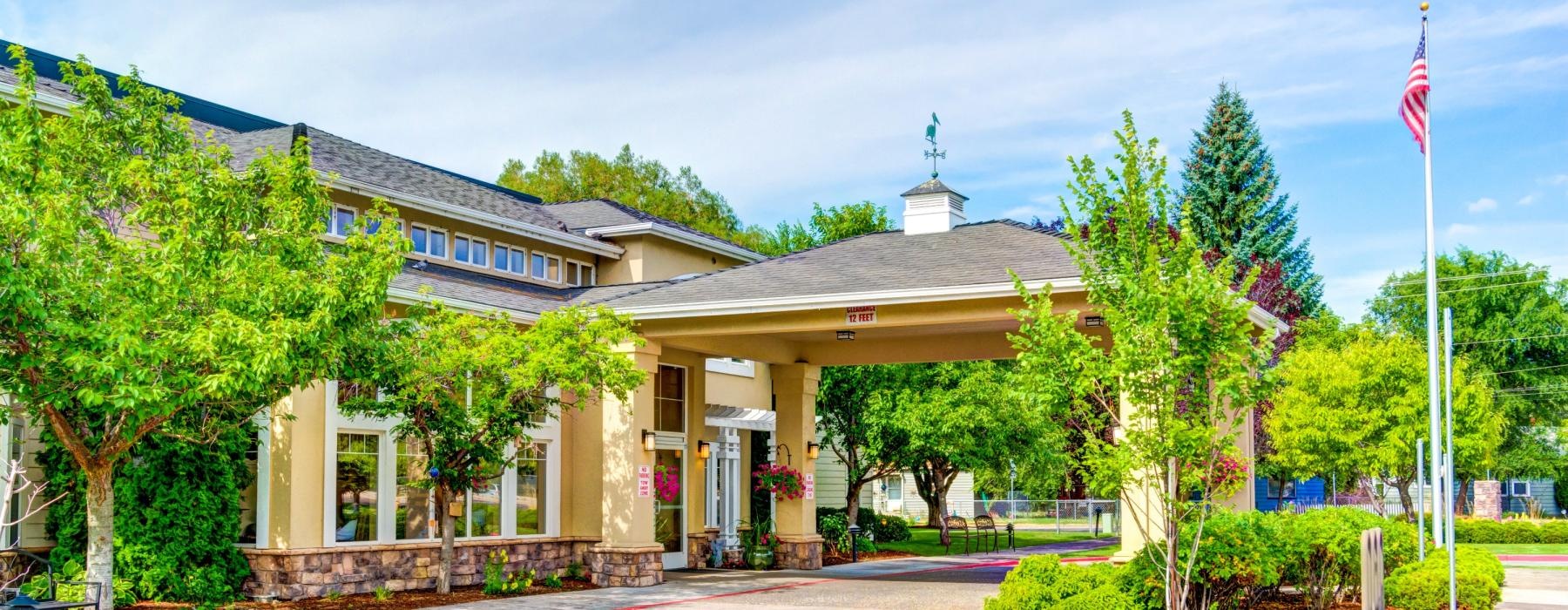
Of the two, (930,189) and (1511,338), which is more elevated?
(930,189)

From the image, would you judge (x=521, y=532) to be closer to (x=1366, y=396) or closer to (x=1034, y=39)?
(x=1034, y=39)

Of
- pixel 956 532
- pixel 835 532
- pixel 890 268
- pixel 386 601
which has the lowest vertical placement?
pixel 956 532

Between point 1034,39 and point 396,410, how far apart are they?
10.9 metres

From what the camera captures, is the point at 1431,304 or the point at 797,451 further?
the point at 797,451

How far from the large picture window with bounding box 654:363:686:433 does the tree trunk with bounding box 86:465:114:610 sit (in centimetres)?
1008

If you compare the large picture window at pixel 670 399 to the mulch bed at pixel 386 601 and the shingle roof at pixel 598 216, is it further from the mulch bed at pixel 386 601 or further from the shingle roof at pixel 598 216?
the mulch bed at pixel 386 601

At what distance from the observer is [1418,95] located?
14.7 meters

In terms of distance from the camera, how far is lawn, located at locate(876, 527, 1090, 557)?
99.1 ft

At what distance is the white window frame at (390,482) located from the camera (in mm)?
16406

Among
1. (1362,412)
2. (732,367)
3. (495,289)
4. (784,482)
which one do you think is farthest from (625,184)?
(495,289)

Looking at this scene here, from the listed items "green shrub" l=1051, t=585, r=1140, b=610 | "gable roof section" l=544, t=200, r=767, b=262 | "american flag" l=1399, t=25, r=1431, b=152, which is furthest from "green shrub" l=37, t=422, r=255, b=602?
"american flag" l=1399, t=25, r=1431, b=152

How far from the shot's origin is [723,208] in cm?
5712

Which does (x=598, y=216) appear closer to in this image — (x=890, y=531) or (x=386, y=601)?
(x=890, y=531)

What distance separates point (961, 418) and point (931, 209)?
7.89 meters
